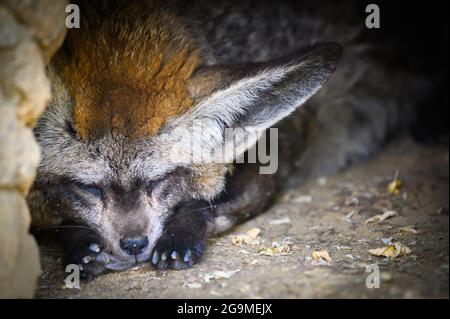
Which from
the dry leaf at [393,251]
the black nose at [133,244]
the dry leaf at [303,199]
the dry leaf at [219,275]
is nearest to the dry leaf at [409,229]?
the dry leaf at [393,251]

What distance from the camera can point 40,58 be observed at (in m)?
2.73

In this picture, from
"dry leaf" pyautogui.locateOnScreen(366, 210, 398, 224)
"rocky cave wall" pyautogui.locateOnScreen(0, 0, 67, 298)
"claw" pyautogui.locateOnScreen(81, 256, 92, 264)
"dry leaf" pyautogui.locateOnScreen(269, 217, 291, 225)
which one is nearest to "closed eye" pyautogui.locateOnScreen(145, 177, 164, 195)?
"claw" pyautogui.locateOnScreen(81, 256, 92, 264)

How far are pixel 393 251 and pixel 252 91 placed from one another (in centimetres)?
126

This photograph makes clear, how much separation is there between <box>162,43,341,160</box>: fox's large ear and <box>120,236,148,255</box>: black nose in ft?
2.27

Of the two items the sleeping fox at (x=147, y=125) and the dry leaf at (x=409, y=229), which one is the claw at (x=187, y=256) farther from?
the dry leaf at (x=409, y=229)

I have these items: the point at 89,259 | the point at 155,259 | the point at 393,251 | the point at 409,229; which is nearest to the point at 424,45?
the point at 409,229

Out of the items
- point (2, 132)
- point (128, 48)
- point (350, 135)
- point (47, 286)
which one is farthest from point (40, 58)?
point (350, 135)

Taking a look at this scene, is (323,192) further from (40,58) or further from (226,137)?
(40,58)

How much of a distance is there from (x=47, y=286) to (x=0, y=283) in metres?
0.74

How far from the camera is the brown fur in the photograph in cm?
343

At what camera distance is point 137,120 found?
347 centimetres

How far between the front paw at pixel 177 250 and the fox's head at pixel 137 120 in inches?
3.0

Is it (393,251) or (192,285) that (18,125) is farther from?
(393,251)

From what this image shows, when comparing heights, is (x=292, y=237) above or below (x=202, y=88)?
below
